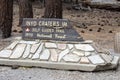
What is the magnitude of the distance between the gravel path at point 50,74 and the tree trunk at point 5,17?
3.01 meters

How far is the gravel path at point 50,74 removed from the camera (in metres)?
6.81

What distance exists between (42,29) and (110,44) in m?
3.18

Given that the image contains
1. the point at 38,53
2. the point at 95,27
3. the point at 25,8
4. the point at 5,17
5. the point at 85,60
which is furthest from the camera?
the point at 95,27

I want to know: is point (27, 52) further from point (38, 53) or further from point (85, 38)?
point (85, 38)

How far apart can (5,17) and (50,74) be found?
3.55m

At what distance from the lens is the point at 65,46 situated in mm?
7547

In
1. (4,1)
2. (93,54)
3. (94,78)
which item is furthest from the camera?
(4,1)

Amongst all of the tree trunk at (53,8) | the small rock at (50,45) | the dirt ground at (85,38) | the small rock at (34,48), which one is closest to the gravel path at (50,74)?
the dirt ground at (85,38)

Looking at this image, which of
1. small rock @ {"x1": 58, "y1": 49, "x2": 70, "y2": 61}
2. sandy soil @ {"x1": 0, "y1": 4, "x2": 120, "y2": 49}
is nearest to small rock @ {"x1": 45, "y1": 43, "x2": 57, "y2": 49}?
small rock @ {"x1": 58, "y1": 49, "x2": 70, "y2": 61}

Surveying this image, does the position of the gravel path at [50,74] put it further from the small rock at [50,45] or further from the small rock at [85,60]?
the small rock at [50,45]

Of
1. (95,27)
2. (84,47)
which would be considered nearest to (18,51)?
(84,47)

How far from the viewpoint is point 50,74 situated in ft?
23.2

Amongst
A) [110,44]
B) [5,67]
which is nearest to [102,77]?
[5,67]

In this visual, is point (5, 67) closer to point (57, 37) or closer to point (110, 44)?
point (57, 37)
